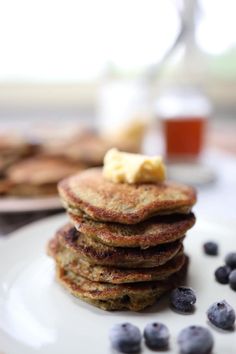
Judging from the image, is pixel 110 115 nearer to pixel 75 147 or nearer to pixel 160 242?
pixel 75 147

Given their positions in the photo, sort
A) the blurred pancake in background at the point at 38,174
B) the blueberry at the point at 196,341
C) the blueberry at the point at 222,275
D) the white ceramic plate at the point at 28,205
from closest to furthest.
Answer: the blueberry at the point at 196,341, the blueberry at the point at 222,275, the white ceramic plate at the point at 28,205, the blurred pancake in background at the point at 38,174

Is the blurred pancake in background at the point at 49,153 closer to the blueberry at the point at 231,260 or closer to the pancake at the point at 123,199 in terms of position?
the pancake at the point at 123,199

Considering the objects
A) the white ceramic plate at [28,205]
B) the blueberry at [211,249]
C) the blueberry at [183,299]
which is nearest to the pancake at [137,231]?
the blueberry at [183,299]

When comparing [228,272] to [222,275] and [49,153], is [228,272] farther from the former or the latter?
[49,153]

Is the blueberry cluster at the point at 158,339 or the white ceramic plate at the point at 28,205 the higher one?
the blueberry cluster at the point at 158,339

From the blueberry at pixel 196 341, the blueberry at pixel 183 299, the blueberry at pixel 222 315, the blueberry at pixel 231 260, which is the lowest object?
the blueberry at pixel 231 260

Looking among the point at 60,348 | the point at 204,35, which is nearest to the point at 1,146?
the point at 60,348
